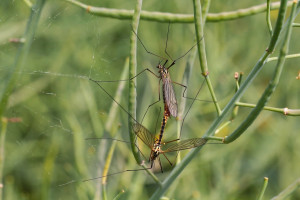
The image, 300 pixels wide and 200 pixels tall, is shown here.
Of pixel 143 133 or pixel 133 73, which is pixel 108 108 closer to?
pixel 143 133

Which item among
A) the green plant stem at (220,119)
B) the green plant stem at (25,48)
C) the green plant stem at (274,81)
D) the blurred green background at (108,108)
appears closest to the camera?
the green plant stem at (274,81)

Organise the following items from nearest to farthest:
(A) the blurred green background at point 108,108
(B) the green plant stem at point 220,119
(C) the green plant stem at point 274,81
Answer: (C) the green plant stem at point 274,81
(B) the green plant stem at point 220,119
(A) the blurred green background at point 108,108

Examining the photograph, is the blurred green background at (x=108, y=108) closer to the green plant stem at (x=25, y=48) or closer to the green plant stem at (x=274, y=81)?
the green plant stem at (x=25, y=48)

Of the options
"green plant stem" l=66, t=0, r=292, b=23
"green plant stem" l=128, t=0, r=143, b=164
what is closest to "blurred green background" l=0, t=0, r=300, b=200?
"green plant stem" l=66, t=0, r=292, b=23

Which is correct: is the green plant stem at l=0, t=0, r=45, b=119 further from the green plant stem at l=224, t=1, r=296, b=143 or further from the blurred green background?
the green plant stem at l=224, t=1, r=296, b=143

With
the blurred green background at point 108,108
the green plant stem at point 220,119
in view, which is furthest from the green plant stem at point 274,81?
the blurred green background at point 108,108

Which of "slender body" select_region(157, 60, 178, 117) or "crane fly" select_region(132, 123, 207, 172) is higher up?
"slender body" select_region(157, 60, 178, 117)

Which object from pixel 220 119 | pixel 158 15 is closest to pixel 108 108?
pixel 158 15
